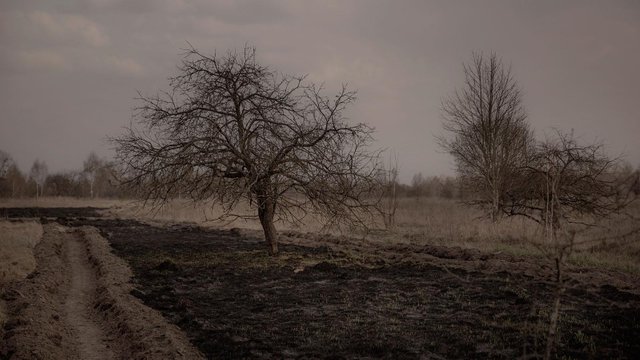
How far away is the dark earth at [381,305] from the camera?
260 inches

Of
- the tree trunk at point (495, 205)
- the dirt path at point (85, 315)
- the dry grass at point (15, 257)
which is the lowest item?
the dirt path at point (85, 315)

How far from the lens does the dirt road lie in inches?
270

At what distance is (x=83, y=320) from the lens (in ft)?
28.7

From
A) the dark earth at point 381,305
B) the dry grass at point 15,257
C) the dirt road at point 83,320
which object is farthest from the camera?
the dry grass at point 15,257

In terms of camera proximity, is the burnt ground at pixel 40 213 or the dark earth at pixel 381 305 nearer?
the dark earth at pixel 381 305

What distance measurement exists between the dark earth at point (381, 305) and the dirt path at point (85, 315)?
3.55ft

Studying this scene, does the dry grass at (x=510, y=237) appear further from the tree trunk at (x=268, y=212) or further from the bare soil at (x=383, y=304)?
the bare soil at (x=383, y=304)

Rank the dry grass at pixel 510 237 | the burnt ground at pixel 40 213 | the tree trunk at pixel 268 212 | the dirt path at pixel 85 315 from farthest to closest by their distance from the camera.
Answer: the burnt ground at pixel 40 213 < the tree trunk at pixel 268 212 < the dry grass at pixel 510 237 < the dirt path at pixel 85 315

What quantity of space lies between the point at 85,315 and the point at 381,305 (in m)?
5.77

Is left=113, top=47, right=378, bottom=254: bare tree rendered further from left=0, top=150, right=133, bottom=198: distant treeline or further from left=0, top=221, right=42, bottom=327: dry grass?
left=0, top=150, right=133, bottom=198: distant treeline

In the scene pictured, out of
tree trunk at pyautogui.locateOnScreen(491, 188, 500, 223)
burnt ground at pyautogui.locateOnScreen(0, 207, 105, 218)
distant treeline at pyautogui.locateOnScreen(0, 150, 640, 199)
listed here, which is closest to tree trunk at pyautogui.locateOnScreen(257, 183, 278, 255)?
tree trunk at pyautogui.locateOnScreen(491, 188, 500, 223)

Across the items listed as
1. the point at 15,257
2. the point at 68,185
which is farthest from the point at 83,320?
the point at 68,185

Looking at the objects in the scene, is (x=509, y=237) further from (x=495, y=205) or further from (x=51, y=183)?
(x=51, y=183)

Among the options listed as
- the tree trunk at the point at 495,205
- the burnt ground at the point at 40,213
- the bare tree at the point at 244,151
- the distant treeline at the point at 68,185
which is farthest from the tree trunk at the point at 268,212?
the distant treeline at the point at 68,185
